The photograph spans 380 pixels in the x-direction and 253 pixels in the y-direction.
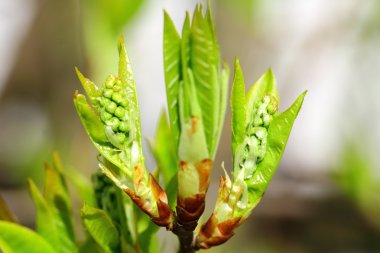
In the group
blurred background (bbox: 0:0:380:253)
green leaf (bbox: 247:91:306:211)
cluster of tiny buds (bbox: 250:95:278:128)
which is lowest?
blurred background (bbox: 0:0:380:253)

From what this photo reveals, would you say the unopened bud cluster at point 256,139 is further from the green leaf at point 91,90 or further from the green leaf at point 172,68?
the green leaf at point 91,90

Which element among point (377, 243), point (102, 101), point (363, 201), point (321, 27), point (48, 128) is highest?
point (102, 101)

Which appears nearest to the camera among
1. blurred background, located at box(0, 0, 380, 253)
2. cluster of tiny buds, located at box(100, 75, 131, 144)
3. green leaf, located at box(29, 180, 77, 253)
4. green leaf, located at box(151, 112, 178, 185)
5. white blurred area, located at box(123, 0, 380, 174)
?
cluster of tiny buds, located at box(100, 75, 131, 144)

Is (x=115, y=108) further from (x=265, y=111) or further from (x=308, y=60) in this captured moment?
(x=308, y=60)

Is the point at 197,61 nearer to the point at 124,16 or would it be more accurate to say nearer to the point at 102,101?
the point at 102,101

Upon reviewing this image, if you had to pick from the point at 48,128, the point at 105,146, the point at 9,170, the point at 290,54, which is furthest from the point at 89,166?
the point at 105,146

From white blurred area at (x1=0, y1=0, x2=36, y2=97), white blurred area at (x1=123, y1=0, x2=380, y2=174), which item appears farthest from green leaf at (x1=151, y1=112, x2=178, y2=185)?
white blurred area at (x1=0, y1=0, x2=36, y2=97)

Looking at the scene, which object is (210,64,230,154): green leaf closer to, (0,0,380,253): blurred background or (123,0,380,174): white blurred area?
(0,0,380,253): blurred background
